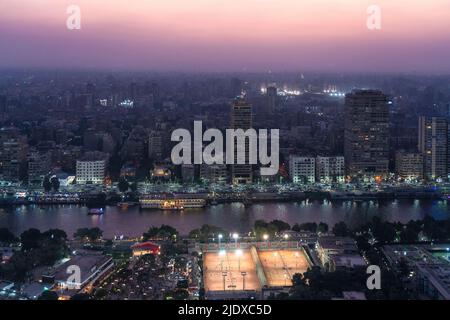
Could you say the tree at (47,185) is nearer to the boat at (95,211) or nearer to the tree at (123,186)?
the tree at (123,186)

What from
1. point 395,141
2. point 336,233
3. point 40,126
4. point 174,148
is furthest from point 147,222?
point 40,126

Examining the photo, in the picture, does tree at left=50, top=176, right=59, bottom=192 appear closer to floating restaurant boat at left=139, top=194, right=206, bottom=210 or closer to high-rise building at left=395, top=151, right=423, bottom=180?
floating restaurant boat at left=139, top=194, right=206, bottom=210

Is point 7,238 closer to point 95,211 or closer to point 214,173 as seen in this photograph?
point 95,211

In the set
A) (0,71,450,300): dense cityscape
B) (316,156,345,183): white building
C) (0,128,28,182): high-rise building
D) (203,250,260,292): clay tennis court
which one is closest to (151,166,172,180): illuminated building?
(0,71,450,300): dense cityscape

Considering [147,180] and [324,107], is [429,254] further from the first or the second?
[324,107]

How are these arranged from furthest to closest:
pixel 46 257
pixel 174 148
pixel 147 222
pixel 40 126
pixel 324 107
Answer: pixel 324 107
pixel 40 126
pixel 174 148
pixel 147 222
pixel 46 257

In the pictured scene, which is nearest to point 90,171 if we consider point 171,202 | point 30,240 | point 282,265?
point 171,202
